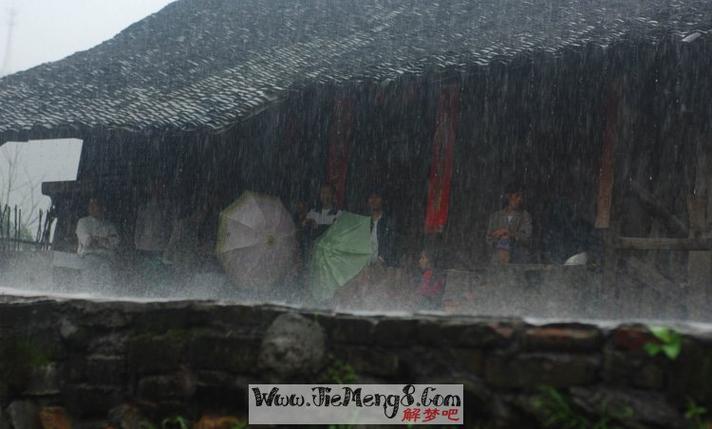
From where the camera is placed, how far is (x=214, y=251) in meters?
8.38

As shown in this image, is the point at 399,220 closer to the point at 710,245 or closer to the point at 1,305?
the point at 710,245

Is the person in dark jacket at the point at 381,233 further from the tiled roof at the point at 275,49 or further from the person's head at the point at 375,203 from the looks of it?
the tiled roof at the point at 275,49

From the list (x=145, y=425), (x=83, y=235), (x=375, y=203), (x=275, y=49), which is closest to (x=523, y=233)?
(x=375, y=203)

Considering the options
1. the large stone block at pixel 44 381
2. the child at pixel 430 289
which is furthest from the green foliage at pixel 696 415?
the child at pixel 430 289

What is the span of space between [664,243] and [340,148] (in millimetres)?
3701

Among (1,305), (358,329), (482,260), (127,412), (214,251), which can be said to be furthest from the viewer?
(214,251)

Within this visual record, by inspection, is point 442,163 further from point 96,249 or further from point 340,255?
point 96,249

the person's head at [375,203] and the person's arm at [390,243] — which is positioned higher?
the person's head at [375,203]

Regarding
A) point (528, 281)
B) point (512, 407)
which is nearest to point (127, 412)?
point (512, 407)

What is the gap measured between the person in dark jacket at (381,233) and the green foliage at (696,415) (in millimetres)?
5097

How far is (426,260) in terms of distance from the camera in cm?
726

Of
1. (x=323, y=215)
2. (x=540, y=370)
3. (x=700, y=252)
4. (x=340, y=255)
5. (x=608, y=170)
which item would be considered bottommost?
(x=540, y=370)

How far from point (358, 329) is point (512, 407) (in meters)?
0.56

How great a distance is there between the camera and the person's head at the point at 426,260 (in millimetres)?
7180
